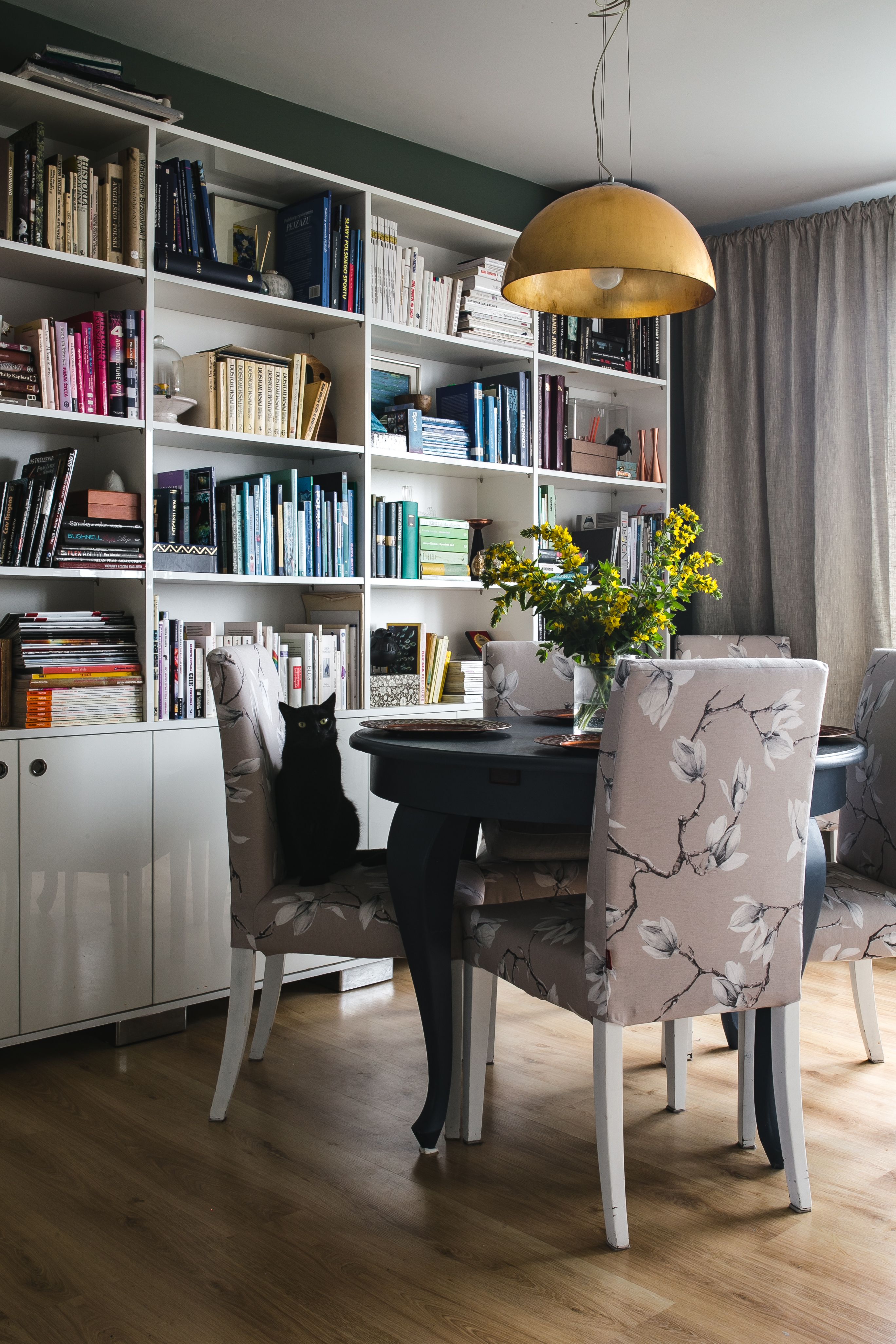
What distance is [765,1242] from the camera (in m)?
1.92

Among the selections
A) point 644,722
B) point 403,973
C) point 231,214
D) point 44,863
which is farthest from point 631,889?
point 231,214

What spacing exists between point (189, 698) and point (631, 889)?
1.57 meters

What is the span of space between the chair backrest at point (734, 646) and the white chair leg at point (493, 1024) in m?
1.91

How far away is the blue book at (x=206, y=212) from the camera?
121 inches

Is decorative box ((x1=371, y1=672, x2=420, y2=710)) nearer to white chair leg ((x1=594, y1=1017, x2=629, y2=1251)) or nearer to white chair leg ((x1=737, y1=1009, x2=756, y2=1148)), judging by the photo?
white chair leg ((x1=737, y1=1009, x2=756, y2=1148))

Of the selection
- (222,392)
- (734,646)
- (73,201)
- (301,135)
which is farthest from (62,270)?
(734,646)

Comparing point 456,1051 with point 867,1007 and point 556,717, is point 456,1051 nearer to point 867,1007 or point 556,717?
point 556,717

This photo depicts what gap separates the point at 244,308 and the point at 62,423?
0.70m

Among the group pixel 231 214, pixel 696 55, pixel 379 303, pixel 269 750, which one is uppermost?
pixel 696 55

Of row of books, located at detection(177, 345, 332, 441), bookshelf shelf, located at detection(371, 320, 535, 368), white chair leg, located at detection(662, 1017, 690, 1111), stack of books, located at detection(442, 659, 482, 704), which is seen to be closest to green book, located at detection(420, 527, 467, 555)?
stack of books, located at detection(442, 659, 482, 704)

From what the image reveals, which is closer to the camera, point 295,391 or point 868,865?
point 868,865

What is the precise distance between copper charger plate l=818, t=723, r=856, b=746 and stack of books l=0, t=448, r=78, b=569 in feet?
6.12

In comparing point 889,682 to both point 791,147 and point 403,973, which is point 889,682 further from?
point 791,147

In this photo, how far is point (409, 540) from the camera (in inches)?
144
